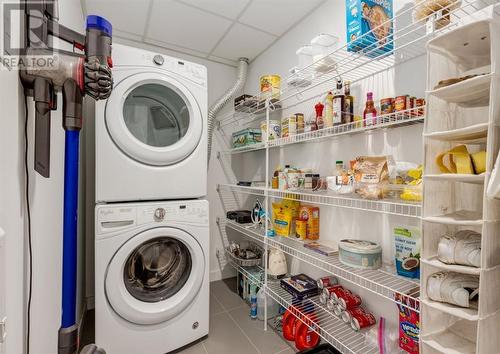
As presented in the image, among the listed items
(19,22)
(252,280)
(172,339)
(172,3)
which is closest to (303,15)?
(172,3)

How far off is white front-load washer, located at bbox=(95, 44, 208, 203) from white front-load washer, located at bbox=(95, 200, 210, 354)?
12cm

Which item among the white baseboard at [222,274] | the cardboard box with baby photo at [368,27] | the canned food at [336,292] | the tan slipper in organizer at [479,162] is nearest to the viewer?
the tan slipper in organizer at [479,162]

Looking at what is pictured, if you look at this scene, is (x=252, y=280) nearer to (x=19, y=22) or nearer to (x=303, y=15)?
(x=19, y=22)

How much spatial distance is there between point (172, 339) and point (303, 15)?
2.30m

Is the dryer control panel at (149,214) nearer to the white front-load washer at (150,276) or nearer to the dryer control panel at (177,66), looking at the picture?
the white front-load washer at (150,276)

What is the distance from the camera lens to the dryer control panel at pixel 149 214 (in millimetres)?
1330

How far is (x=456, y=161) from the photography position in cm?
81

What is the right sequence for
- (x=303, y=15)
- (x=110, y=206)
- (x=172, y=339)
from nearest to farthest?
(x=110, y=206)
(x=172, y=339)
(x=303, y=15)

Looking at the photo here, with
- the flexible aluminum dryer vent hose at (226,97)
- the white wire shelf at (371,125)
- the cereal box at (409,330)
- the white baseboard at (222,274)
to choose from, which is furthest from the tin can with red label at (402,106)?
the white baseboard at (222,274)

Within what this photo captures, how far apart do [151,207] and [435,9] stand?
5.11 feet

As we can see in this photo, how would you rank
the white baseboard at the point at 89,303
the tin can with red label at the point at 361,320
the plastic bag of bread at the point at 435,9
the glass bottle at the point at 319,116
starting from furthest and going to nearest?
the white baseboard at the point at 89,303 → the glass bottle at the point at 319,116 → the tin can with red label at the point at 361,320 → the plastic bag of bread at the point at 435,9

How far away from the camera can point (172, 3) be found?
1.72 m

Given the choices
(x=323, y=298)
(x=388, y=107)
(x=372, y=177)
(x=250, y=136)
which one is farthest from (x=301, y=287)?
(x=250, y=136)

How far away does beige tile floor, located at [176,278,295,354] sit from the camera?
154cm
